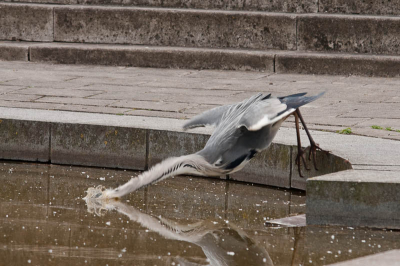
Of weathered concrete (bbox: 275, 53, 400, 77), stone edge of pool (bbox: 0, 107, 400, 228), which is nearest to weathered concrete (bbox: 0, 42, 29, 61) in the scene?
weathered concrete (bbox: 275, 53, 400, 77)

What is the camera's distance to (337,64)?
28.9ft

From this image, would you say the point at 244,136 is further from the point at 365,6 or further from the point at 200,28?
the point at 365,6

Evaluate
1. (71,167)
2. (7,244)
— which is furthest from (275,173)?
(7,244)

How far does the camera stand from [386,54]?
9.02 meters

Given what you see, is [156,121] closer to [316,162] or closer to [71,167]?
[71,167]

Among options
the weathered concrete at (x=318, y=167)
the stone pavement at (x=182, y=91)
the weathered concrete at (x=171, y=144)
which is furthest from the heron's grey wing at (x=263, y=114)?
the stone pavement at (x=182, y=91)

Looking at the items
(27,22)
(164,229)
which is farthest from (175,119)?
(27,22)

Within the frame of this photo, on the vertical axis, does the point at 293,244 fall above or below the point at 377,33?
below

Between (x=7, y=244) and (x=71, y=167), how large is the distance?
1802mm

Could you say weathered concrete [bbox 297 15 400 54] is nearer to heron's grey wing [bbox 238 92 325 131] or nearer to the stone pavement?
the stone pavement

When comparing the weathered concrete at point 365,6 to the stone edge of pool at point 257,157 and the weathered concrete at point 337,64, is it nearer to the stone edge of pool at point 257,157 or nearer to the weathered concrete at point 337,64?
the weathered concrete at point 337,64

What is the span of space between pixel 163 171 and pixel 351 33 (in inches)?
224

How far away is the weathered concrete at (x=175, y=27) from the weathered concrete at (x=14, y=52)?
1.70 feet

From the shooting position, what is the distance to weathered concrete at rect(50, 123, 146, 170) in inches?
215
